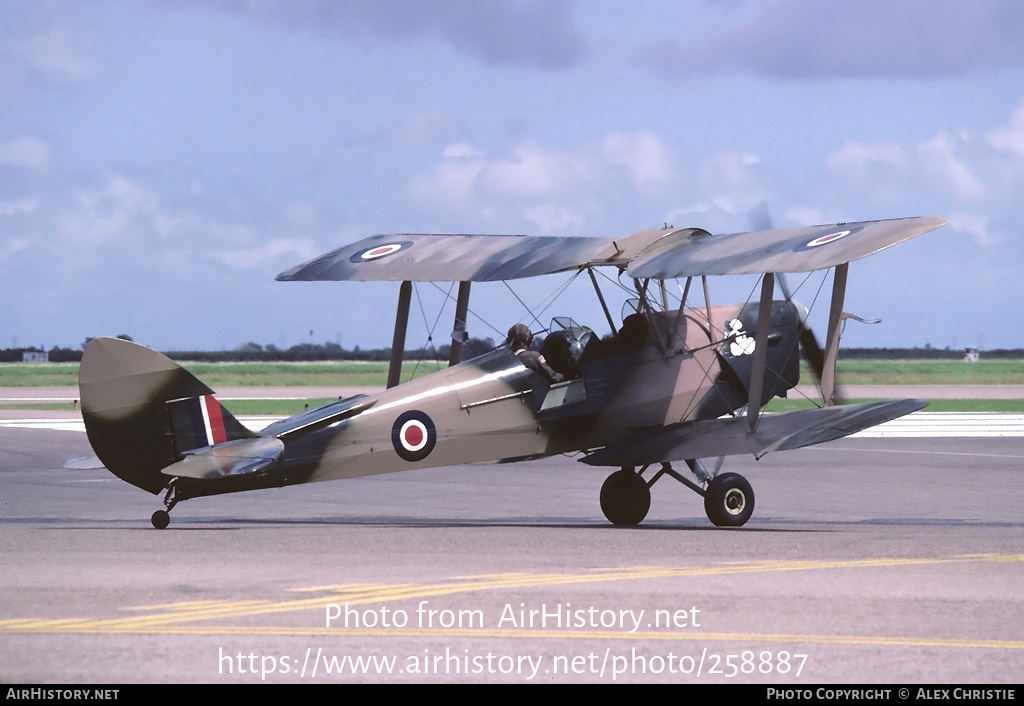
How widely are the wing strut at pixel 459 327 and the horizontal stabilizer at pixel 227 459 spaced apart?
3.60 meters

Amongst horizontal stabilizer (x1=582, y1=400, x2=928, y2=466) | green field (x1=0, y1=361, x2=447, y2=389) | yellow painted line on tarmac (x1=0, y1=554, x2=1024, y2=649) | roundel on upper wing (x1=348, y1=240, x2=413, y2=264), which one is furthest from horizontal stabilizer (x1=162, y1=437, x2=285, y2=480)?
green field (x1=0, y1=361, x2=447, y2=389)

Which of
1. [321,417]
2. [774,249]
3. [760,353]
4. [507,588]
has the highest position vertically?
[774,249]

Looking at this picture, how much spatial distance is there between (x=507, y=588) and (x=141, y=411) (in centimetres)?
495

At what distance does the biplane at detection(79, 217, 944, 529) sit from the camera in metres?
15.6

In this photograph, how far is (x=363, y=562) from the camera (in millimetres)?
13820

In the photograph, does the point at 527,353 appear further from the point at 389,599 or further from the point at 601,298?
the point at 389,599

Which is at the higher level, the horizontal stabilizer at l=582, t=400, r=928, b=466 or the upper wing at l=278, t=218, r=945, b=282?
the upper wing at l=278, t=218, r=945, b=282

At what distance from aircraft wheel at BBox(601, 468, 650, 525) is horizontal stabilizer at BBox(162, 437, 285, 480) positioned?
3992 millimetres

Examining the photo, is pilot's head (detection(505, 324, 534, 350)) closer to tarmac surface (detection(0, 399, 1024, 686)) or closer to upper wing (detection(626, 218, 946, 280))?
upper wing (detection(626, 218, 946, 280))

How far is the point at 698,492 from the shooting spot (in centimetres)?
1809

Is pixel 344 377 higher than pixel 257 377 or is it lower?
lower

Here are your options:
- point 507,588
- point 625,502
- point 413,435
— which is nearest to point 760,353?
point 625,502

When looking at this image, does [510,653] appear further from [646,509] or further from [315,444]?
[646,509]
